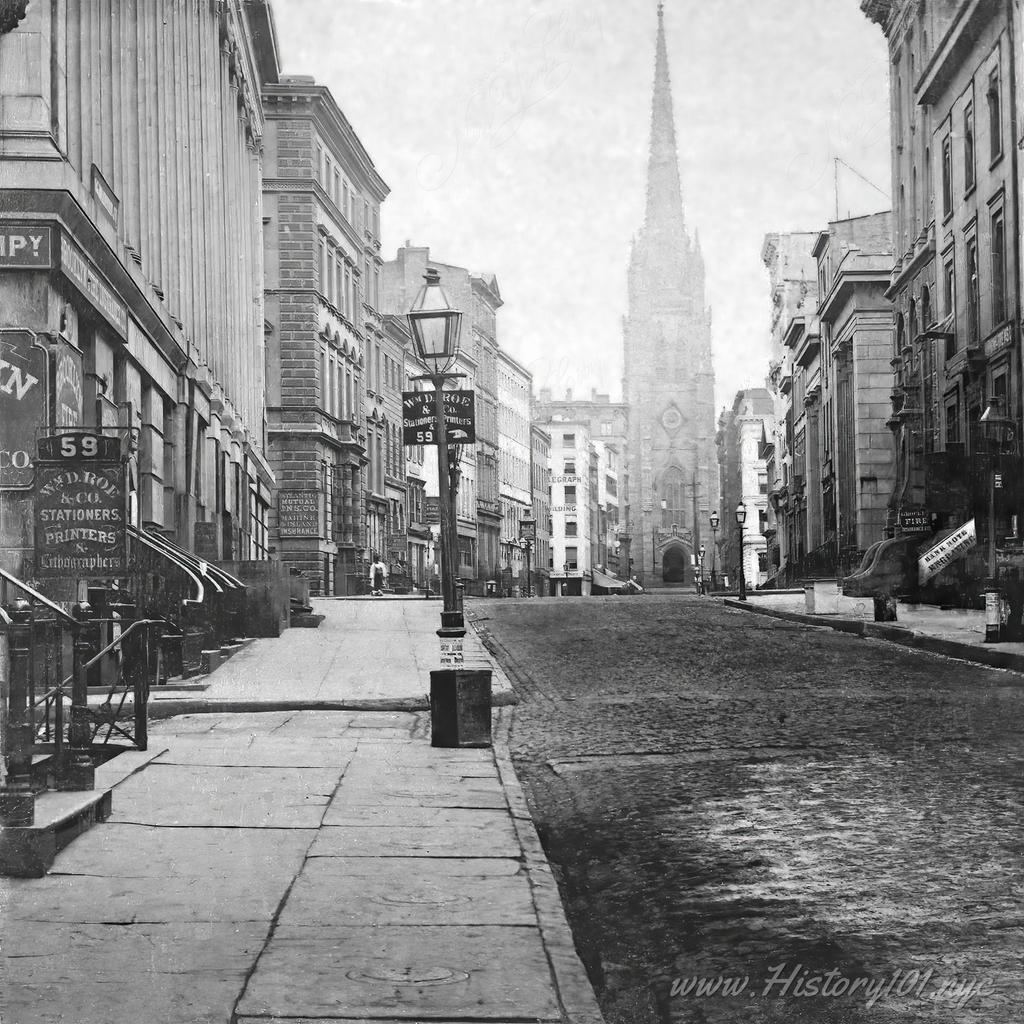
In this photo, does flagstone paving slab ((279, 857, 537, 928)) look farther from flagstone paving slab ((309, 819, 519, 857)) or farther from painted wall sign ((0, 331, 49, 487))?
painted wall sign ((0, 331, 49, 487))

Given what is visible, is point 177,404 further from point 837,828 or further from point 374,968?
point 374,968

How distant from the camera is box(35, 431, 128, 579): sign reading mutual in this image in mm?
13797

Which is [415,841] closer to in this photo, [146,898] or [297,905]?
[297,905]

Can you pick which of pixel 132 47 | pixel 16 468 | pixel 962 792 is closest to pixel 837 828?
pixel 962 792

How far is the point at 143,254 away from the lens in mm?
25500

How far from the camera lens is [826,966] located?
526 centimetres

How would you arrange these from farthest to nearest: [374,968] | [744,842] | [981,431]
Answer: [981,431] < [744,842] < [374,968]

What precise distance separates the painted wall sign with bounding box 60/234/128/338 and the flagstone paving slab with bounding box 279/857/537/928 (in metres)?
12.3

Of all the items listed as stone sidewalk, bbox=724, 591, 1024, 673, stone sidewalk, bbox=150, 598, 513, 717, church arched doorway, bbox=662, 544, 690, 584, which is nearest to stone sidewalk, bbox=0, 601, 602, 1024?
stone sidewalk, bbox=150, 598, 513, 717

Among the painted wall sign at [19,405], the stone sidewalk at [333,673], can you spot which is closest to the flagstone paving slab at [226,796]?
the stone sidewalk at [333,673]

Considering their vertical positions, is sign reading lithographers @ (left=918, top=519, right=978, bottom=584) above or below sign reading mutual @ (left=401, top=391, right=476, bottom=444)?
below

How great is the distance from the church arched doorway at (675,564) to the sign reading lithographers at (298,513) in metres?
102

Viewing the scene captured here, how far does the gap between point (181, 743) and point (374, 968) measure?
21.9 ft

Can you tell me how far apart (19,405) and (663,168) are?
488ft
